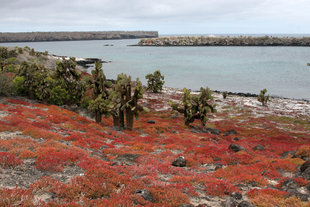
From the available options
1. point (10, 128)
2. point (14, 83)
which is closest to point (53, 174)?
point (10, 128)

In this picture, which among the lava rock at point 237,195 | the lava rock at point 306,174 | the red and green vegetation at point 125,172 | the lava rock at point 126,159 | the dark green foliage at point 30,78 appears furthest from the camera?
the dark green foliage at point 30,78

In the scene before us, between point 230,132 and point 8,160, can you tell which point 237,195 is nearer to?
point 8,160

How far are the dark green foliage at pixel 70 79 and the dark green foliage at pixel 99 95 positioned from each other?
5947mm

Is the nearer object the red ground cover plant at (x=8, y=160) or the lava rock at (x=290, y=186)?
the lava rock at (x=290, y=186)

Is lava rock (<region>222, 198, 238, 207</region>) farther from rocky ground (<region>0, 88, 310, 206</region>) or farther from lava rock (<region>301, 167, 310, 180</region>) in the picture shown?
lava rock (<region>301, 167, 310, 180</region>)

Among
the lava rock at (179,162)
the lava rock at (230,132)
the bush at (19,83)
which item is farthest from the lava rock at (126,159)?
the bush at (19,83)

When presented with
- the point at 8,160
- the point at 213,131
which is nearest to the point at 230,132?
the point at 213,131

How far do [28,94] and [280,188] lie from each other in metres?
36.1

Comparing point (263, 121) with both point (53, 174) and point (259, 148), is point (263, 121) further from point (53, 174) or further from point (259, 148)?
point (53, 174)

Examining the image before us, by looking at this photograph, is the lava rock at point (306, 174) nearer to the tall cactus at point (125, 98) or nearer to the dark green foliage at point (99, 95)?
the tall cactus at point (125, 98)

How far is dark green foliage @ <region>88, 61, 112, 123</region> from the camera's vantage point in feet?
93.9

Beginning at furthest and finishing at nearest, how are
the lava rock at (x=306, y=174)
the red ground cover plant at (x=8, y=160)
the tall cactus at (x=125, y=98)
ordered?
the tall cactus at (x=125, y=98)
the lava rock at (x=306, y=174)
the red ground cover plant at (x=8, y=160)

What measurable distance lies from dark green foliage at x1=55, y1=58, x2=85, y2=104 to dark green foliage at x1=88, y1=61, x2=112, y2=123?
5947 mm

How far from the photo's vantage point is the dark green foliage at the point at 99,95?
28625 mm
